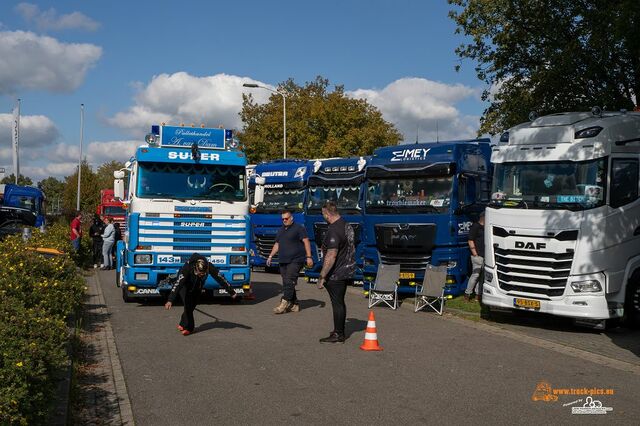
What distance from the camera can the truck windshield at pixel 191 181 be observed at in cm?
1364

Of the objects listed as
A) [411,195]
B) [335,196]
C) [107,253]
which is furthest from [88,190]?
[411,195]

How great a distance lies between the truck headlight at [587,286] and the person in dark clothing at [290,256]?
4.90 metres

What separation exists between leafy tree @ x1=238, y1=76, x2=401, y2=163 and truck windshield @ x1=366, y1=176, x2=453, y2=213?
30751mm

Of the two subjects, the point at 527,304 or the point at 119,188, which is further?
the point at 119,188

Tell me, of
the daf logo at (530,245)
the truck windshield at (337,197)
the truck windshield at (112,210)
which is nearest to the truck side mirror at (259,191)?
the truck windshield at (337,197)

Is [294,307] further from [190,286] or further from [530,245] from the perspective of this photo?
[530,245]

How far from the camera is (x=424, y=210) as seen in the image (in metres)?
14.6

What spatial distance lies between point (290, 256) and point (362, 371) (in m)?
5.27

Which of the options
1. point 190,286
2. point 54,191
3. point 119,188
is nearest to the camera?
point 190,286

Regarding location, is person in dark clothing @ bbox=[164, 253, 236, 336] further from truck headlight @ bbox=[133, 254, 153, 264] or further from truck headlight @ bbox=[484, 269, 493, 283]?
truck headlight @ bbox=[484, 269, 493, 283]

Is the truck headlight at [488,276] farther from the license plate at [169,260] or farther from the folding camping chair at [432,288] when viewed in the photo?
the license plate at [169,260]

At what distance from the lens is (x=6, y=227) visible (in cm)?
2056

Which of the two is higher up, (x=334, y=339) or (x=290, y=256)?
(x=290, y=256)

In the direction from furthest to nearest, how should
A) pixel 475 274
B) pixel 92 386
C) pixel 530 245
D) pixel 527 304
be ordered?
pixel 475 274, pixel 527 304, pixel 530 245, pixel 92 386
